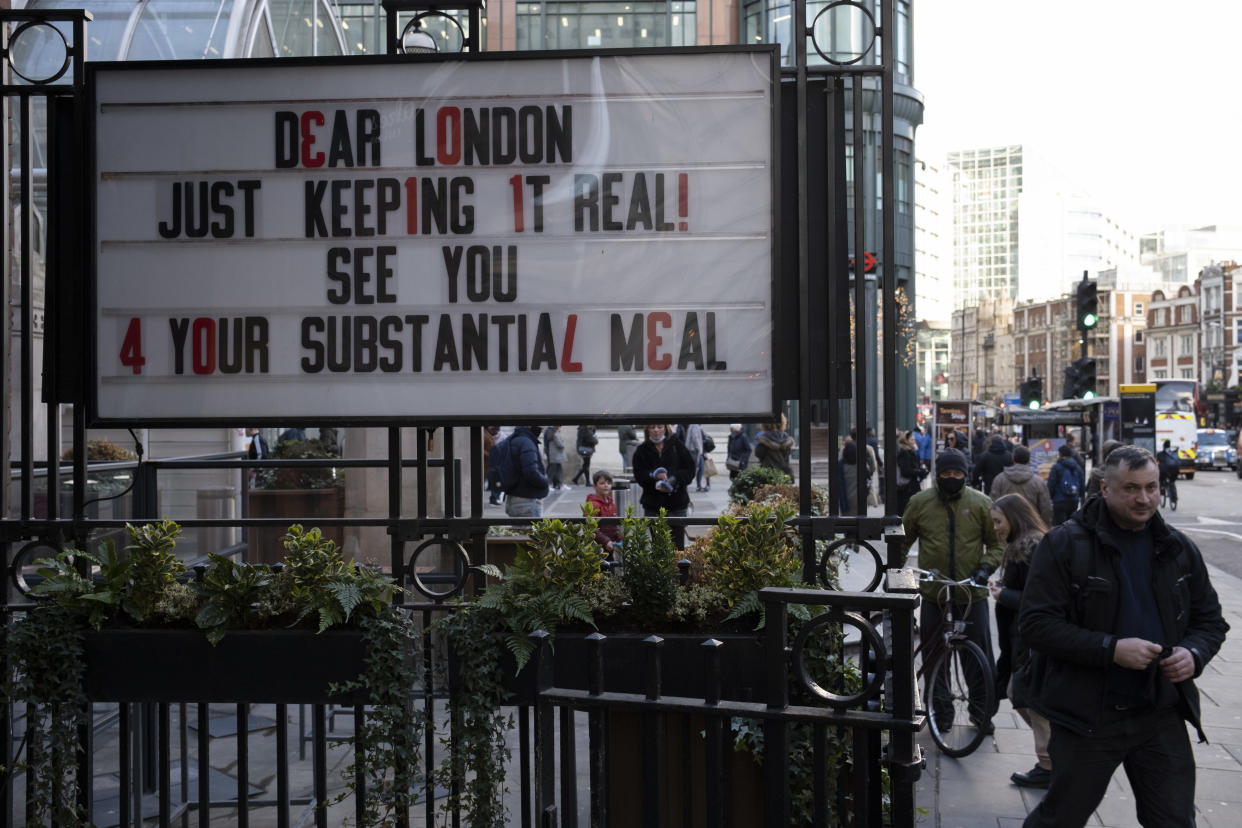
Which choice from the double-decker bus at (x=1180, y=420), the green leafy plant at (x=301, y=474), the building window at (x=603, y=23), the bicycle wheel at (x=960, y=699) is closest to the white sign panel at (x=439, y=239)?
the bicycle wheel at (x=960, y=699)

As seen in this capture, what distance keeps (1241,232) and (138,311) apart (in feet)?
642

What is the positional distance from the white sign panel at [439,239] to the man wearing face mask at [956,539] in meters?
4.16

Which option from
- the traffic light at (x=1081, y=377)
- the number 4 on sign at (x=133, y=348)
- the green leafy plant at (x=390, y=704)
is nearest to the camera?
the green leafy plant at (x=390, y=704)

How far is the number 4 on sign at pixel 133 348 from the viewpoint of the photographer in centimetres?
434

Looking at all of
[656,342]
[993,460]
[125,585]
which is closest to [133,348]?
[125,585]

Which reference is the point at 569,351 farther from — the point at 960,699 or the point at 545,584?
the point at 960,699

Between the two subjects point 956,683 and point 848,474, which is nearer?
point 956,683

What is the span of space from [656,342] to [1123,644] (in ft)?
6.57

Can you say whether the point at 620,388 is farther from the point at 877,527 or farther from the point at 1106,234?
the point at 1106,234

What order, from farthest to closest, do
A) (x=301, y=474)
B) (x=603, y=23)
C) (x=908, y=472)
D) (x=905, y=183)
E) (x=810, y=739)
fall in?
(x=905, y=183) < (x=603, y=23) < (x=908, y=472) < (x=301, y=474) < (x=810, y=739)

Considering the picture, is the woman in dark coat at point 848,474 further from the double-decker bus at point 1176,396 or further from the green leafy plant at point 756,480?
the double-decker bus at point 1176,396

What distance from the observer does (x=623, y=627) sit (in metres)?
3.87

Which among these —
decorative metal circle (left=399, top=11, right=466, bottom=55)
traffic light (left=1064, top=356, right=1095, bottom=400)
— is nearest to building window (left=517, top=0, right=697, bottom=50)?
traffic light (left=1064, top=356, right=1095, bottom=400)

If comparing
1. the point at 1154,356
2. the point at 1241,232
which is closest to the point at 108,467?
the point at 1154,356
